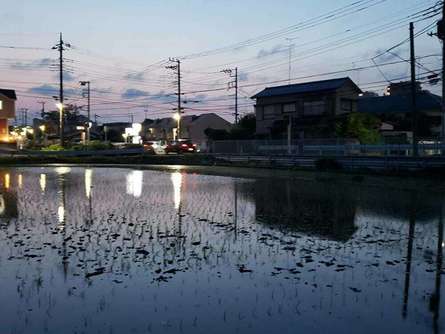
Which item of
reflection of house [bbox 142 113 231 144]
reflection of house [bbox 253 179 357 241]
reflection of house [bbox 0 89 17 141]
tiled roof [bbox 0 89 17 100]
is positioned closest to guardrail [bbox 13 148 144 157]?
reflection of house [bbox 0 89 17 141]

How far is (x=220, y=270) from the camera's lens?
7.20m

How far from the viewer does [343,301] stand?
5.85 metres

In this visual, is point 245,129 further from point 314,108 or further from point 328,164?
point 328,164

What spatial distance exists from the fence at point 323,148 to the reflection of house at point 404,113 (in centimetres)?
999

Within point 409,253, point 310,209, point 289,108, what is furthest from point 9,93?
point 409,253

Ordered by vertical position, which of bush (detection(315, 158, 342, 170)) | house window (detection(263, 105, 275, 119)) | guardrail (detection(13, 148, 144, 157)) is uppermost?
house window (detection(263, 105, 275, 119))

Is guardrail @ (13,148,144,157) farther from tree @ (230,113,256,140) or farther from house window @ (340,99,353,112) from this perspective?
house window @ (340,99,353,112)

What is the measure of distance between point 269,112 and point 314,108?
6.53 meters

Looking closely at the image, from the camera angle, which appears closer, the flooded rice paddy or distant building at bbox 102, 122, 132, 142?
the flooded rice paddy

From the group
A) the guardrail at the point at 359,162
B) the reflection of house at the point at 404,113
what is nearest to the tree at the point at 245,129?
the reflection of house at the point at 404,113

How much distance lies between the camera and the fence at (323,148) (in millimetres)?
30609

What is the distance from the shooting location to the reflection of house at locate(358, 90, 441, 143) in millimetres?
52125

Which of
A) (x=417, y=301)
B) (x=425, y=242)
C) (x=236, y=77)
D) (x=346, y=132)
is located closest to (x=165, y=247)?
(x=417, y=301)

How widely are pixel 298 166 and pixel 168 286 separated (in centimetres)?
2725
